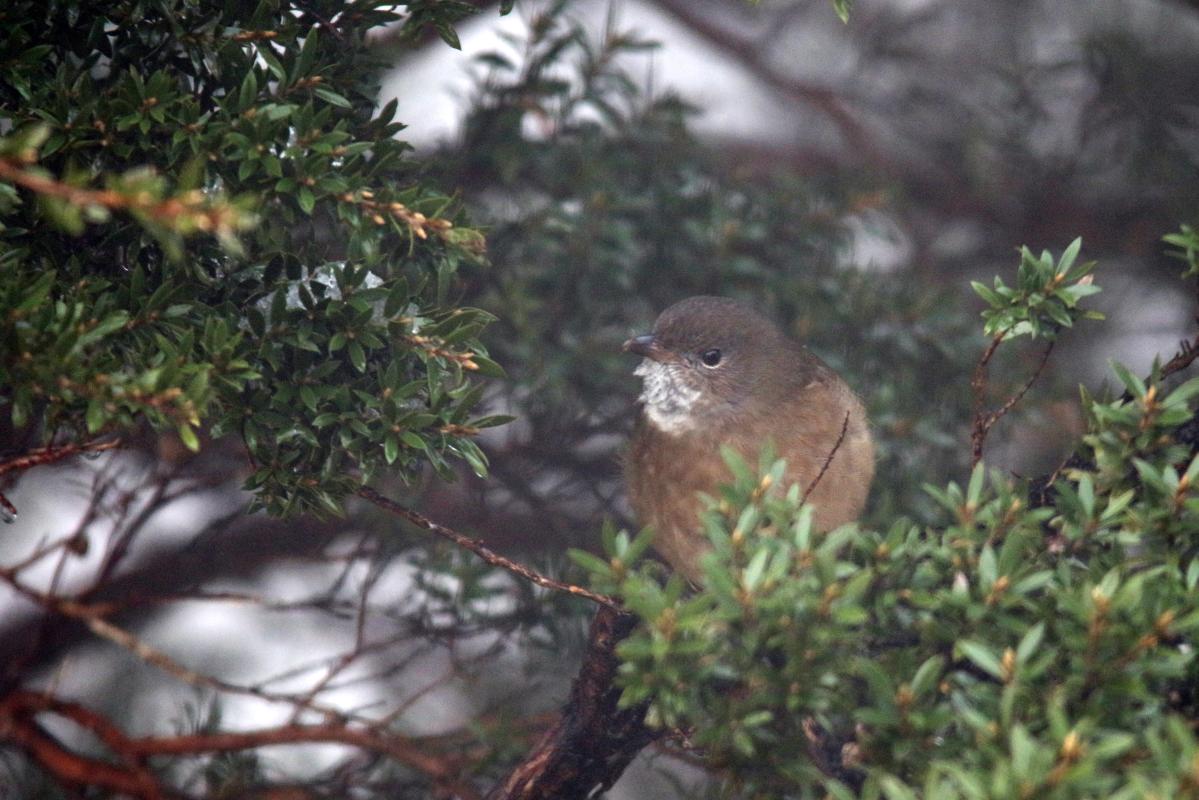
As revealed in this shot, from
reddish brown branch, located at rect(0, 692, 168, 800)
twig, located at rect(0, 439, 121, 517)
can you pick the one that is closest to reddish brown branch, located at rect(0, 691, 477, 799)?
reddish brown branch, located at rect(0, 692, 168, 800)

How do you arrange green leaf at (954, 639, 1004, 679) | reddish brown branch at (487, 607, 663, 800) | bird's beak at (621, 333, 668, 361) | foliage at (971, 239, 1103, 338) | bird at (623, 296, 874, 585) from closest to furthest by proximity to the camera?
green leaf at (954, 639, 1004, 679) → foliage at (971, 239, 1103, 338) → reddish brown branch at (487, 607, 663, 800) → bird at (623, 296, 874, 585) → bird's beak at (621, 333, 668, 361)

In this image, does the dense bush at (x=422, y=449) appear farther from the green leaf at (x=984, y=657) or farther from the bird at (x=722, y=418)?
the bird at (x=722, y=418)

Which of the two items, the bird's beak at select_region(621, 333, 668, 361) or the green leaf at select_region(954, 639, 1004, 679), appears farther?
the bird's beak at select_region(621, 333, 668, 361)

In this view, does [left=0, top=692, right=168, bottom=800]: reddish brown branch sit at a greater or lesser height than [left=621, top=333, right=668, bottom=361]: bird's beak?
lesser

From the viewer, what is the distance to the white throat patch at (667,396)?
3982 millimetres

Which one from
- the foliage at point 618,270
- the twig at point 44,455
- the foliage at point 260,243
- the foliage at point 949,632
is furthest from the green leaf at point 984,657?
the foliage at point 618,270

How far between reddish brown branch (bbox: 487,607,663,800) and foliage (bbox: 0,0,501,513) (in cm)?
56

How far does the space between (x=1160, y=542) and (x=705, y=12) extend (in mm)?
3435

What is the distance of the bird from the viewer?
3.71m

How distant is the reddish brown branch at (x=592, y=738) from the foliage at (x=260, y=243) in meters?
0.56

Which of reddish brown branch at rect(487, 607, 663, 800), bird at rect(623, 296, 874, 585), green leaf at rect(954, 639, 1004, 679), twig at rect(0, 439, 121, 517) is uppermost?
bird at rect(623, 296, 874, 585)

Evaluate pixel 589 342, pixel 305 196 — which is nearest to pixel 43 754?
pixel 305 196

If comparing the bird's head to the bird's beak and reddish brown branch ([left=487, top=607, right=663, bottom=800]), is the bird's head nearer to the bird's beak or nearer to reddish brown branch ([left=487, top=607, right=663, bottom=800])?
the bird's beak

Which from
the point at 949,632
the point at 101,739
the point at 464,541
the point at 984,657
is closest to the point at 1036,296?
the point at 949,632
